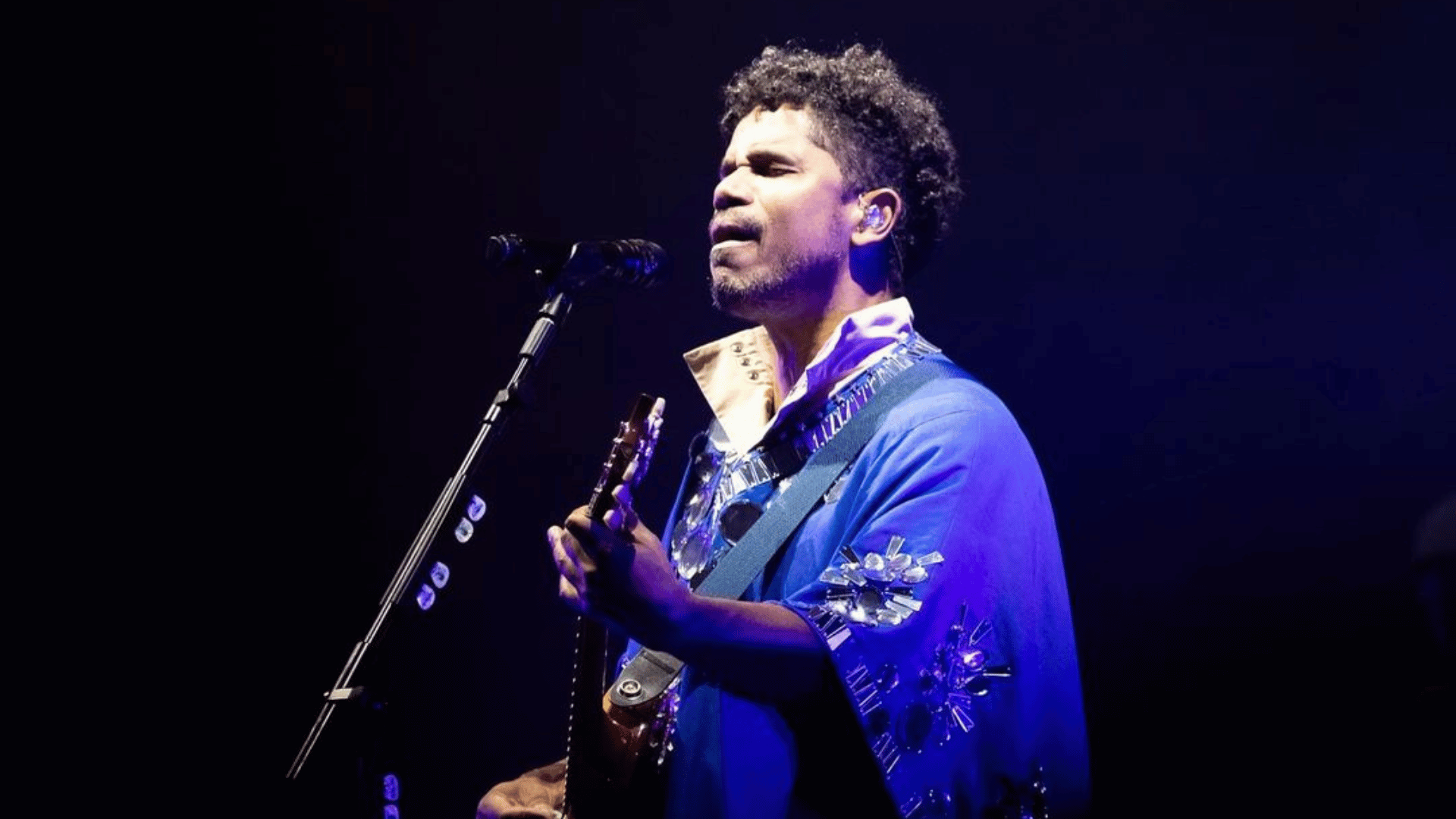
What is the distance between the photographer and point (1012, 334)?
2668 millimetres

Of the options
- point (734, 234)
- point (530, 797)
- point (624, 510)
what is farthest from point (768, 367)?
point (624, 510)

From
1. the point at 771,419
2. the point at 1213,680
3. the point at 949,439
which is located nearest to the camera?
the point at 949,439

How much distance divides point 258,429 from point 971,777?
Answer: 2.06m

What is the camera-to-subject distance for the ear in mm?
2453

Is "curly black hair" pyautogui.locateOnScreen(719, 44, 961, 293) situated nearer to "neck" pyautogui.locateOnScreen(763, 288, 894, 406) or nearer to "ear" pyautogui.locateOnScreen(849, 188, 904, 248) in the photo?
"ear" pyautogui.locateOnScreen(849, 188, 904, 248)

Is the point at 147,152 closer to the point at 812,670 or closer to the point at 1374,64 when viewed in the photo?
the point at 812,670

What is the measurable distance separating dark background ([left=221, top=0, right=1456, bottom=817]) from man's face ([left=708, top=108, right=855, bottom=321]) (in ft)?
1.48

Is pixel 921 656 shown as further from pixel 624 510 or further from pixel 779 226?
pixel 779 226

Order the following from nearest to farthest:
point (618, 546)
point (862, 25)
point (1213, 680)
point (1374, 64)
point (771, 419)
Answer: point (618, 546) < point (1213, 680) < point (771, 419) < point (1374, 64) < point (862, 25)

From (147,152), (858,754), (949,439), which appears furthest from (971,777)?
(147,152)

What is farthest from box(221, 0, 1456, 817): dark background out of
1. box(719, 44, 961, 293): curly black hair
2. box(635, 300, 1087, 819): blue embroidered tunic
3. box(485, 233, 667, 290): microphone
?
box(635, 300, 1087, 819): blue embroidered tunic

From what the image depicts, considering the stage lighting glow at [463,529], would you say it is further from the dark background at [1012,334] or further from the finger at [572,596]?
the finger at [572,596]

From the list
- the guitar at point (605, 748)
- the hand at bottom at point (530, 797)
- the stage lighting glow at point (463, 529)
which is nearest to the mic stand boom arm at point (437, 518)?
the stage lighting glow at point (463, 529)

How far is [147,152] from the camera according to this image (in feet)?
9.90
